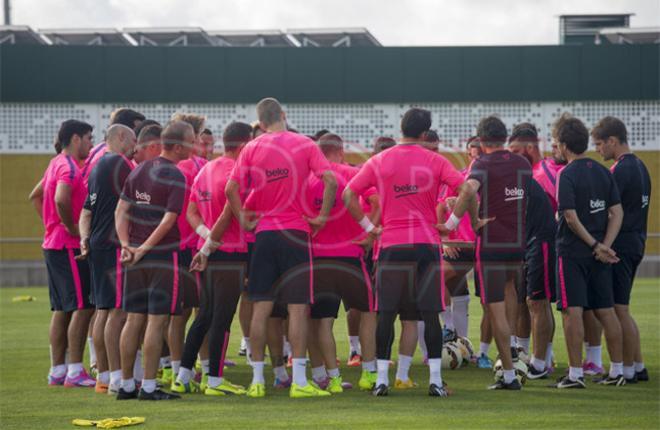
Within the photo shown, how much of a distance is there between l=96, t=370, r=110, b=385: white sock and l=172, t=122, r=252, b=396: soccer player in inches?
23.7

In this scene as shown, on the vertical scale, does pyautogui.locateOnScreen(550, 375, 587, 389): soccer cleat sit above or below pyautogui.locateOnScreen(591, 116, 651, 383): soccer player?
below

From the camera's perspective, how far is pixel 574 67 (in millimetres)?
27766

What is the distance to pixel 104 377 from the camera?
30.5 ft

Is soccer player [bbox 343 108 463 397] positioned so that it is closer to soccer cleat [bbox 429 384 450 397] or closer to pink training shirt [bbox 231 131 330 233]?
soccer cleat [bbox 429 384 450 397]

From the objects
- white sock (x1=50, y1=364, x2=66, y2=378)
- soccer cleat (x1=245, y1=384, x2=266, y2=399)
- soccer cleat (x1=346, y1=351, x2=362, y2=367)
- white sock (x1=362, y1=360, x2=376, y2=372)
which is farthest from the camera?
soccer cleat (x1=346, y1=351, x2=362, y2=367)

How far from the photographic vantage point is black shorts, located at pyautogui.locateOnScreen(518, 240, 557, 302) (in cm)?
972

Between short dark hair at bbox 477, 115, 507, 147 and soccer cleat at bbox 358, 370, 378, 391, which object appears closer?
short dark hair at bbox 477, 115, 507, 147

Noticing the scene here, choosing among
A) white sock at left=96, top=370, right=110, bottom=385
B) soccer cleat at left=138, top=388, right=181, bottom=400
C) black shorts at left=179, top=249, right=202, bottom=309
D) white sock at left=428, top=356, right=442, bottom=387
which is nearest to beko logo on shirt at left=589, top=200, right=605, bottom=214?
white sock at left=428, top=356, right=442, bottom=387

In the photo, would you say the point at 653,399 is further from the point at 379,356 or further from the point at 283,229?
the point at 283,229

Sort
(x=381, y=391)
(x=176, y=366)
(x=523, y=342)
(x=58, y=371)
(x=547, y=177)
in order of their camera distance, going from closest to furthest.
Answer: (x=381, y=391)
(x=176, y=366)
(x=58, y=371)
(x=547, y=177)
(x=523, y=342)

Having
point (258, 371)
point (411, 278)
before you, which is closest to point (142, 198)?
point (258, 371)

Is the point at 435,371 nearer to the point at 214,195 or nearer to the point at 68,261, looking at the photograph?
the point at 214,195

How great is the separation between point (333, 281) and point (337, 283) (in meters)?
0.05

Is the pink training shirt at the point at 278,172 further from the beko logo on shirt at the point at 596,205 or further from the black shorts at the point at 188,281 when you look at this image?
the beko logo on shirt at the point at 596,205
